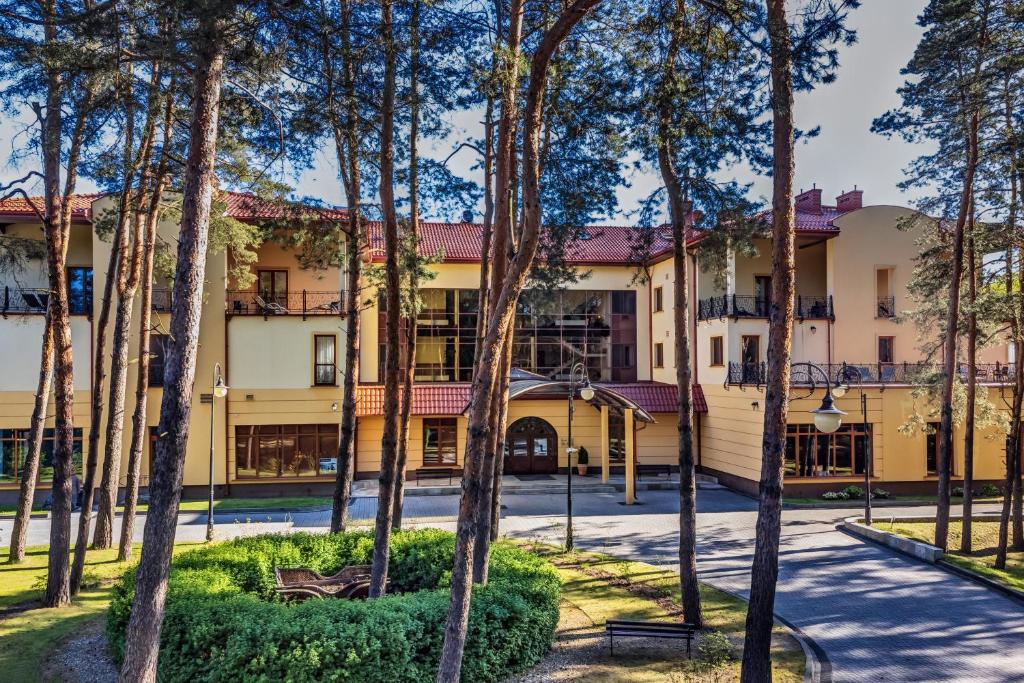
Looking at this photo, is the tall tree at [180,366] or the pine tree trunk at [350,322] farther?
the pine tree trunk at [350,322]

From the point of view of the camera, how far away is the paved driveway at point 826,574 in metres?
9.75

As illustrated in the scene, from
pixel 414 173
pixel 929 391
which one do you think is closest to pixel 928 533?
pixel 929 391

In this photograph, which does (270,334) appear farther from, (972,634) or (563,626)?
(972,634)

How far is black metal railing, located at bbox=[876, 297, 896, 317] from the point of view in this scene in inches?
966

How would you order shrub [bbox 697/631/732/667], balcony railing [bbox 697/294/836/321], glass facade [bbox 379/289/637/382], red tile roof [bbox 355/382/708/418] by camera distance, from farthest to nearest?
glass facade [bbox 379/289/637/382], balcony railing [bbox 697/294/836/321], red tile roof [bbox 355/382/708/418], shrub [bbox 697/631/732/667]

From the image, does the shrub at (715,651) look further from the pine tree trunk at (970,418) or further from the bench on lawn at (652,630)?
the pine tree trunk at (970,418)

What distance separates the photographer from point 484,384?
704 centimetres

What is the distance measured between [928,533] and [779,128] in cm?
1353

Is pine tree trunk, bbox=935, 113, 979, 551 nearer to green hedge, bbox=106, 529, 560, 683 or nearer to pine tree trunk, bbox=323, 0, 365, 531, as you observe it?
green hedge, bbox=106, 529, 560, 683

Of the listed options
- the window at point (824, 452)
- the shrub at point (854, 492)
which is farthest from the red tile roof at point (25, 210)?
the shrub at point (854, 492)

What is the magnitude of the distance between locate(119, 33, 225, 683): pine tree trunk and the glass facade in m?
19.1

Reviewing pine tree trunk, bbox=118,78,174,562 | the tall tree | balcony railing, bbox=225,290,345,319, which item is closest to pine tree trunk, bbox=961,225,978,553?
the tall tree

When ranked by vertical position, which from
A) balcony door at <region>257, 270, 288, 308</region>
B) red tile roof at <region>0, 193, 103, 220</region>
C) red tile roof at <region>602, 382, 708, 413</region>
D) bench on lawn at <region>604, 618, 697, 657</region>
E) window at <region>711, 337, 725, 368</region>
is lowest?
bench on lawn at <region>604, 618, 697, 657</region>

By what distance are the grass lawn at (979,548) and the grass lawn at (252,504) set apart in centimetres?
1631
